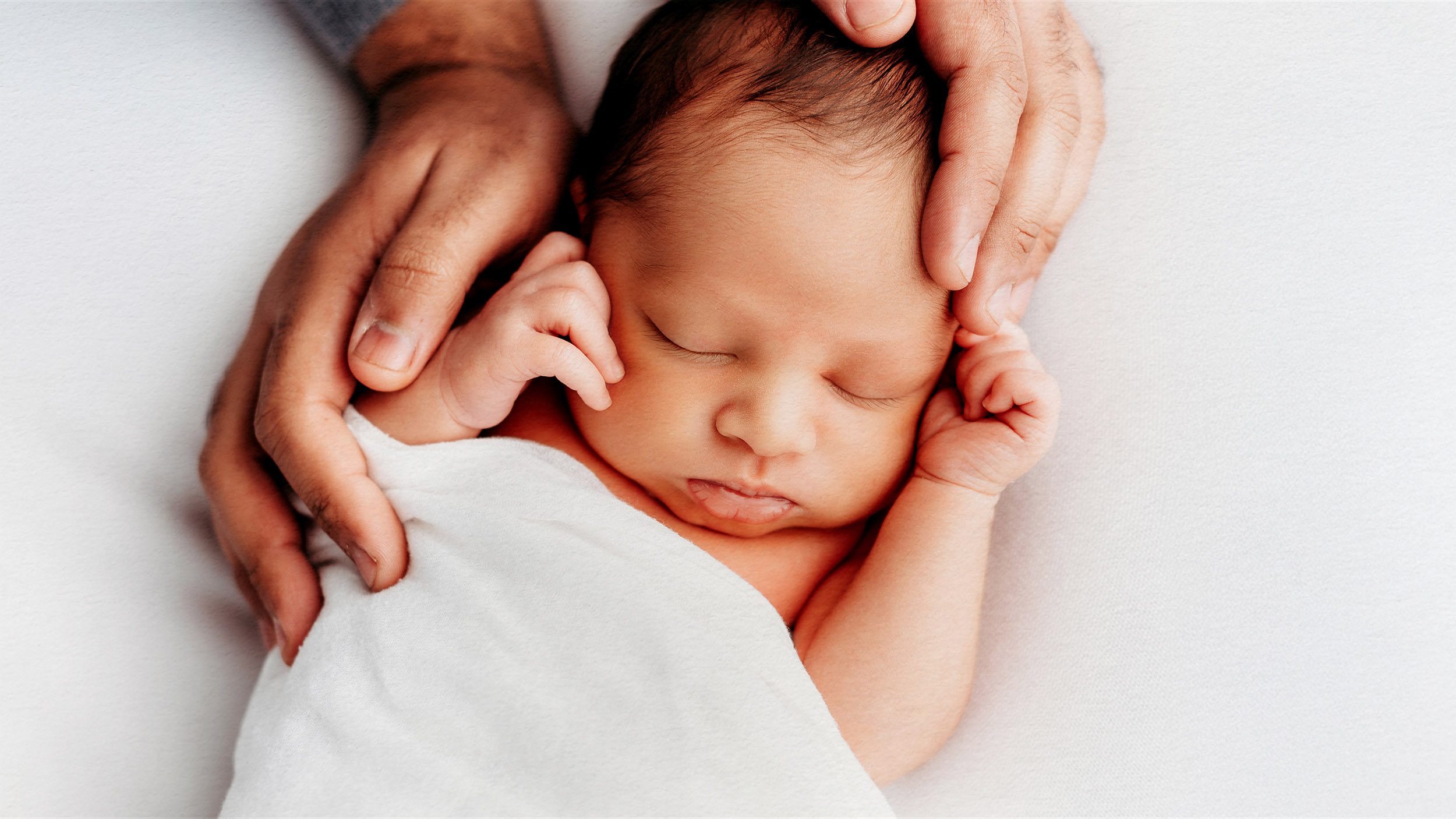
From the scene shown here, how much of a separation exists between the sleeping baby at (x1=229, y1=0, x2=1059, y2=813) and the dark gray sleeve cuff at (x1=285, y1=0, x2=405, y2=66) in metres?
0.44

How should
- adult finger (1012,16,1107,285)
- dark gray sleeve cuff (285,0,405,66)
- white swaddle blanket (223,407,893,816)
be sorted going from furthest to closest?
1. dark gray sleeve cuff (285,0,405,66)
2. adult finger (1012,16,1107,285)
3. white swaddle blanket (223,407,893,816)

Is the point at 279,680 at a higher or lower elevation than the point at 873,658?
lower

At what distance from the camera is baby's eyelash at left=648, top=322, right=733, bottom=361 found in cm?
103

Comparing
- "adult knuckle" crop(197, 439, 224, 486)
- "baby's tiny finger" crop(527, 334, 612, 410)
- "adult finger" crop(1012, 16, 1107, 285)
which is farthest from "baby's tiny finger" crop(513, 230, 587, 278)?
"adult finger" crop(1012, 16, 1107, 285)

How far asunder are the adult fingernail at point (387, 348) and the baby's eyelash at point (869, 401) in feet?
1.63

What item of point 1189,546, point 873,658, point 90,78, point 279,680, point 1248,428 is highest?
point 90,78

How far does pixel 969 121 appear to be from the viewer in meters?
0.96

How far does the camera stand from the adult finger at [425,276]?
1.08 m

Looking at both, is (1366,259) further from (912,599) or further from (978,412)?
(912,599)

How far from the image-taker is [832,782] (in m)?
0.88

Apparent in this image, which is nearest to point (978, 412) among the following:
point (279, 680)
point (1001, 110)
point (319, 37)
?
point (1001, 110)

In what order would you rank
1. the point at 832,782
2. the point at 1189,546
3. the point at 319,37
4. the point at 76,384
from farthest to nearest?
the point at 319,37 < the point at 76,384 < the point at 1189,546 < the point at 832,782

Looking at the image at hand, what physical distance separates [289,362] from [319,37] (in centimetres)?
53

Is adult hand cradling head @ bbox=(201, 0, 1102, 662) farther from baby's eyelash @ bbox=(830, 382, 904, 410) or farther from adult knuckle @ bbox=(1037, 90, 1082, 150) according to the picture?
baby's eyelash @ bbox=(830, 382, 904, 410)
